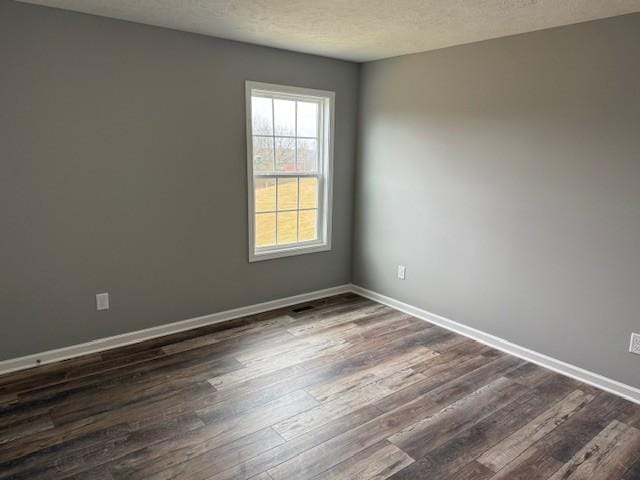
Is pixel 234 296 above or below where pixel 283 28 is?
below

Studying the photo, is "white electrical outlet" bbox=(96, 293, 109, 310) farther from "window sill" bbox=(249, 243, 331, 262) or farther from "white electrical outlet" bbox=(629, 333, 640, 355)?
"white electrical outlet" bbox=(629, 333, 640, 355)

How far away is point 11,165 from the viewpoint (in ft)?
8.76

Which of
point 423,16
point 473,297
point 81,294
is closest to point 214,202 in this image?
point 81,294

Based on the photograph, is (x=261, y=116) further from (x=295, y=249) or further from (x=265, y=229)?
(x=295, y=249)

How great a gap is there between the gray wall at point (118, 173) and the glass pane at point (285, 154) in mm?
419

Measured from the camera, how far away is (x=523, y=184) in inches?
121

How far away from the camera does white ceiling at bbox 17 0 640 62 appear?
2424 mm

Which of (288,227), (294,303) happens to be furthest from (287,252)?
(294,303)

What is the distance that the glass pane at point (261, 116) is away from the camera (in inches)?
145

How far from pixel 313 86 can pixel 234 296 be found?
209cm

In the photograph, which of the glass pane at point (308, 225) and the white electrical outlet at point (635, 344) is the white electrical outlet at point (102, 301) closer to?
the glass pane at point (308, 225)

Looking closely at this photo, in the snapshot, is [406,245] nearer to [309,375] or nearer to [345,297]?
[345,297]

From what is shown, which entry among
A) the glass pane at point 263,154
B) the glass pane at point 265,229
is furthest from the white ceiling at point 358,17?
the glass pane at point 265,229

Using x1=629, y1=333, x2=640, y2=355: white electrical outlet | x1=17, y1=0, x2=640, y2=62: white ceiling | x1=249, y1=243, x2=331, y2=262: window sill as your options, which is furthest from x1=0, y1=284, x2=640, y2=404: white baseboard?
x1=17, y1=0, x2=640, y2=62: white ceiling
